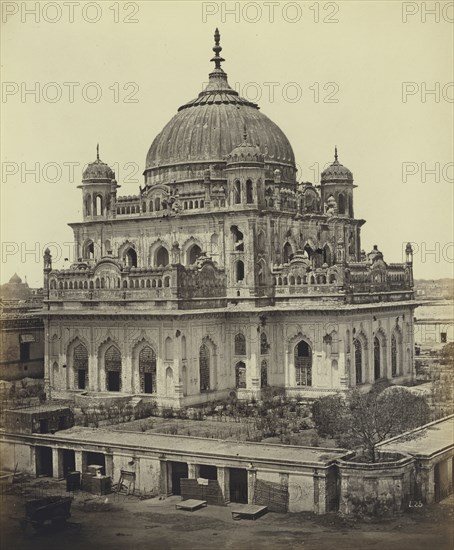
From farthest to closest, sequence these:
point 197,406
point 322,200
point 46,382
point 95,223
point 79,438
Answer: point 322,200 → point 95,223 → point 46,382 → point 197,406 → point 79,438

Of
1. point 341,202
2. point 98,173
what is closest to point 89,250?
point 98,173

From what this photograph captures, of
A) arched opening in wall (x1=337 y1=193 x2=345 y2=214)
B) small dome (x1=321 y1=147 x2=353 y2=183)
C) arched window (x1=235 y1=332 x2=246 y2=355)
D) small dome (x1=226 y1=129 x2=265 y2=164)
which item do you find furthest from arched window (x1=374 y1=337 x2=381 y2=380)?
small dome (x1=226 y1=129 x2=265 y2=164)

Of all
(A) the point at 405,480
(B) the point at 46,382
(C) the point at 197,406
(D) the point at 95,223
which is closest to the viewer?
(A) the point at 405,480

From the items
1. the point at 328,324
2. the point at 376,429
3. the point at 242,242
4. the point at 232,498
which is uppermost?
the point at 242,242

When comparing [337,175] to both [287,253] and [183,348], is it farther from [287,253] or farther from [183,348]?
[183,348]

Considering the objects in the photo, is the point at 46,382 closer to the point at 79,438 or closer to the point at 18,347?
the point at 18,347

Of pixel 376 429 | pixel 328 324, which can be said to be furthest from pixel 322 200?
pixel 376 429

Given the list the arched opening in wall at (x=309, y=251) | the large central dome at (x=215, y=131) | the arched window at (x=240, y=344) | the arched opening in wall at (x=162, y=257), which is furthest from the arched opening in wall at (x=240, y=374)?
the large central dome at (x=215, y=131)
